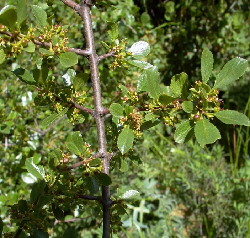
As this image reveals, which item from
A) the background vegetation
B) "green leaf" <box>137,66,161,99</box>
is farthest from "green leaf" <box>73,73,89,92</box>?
the background vegetation

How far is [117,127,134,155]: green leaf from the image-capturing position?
29.8 inches

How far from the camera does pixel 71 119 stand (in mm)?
858

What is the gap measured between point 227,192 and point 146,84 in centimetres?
157

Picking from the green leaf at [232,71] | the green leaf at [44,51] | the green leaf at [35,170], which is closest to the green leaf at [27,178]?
the green leaf at [35,170]

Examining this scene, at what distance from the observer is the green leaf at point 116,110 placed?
2.59 ft

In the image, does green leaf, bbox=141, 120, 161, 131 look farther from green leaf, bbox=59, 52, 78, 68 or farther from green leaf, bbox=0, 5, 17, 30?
green leaf, bbox=0, 5, 17, 30

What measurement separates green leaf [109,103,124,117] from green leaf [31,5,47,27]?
21 cm

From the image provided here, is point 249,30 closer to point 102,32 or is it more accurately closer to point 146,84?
point 102,32

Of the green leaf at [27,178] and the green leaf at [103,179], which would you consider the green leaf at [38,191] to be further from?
the green leaf at [27,178]

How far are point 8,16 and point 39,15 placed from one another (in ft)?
0.51

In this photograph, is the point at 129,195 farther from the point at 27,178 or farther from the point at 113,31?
the point at 27,178

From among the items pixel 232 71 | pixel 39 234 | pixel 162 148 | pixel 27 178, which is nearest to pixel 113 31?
pixel 232 71

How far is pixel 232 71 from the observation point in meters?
0.73

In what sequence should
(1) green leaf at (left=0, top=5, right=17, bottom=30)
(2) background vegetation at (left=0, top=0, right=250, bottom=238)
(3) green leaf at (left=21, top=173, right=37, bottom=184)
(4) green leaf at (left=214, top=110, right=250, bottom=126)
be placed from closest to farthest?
(1) green leaf at (left=0, top=5, right=17, bottom=30) → (4) green leaf at (left=214, top=110, right=250, bottom=126) → (3) green leaf at (left=21, top=173, right=37, bottom=184) → (2) background vegetation at (left=0, top=0, right=250, bottom=238)
